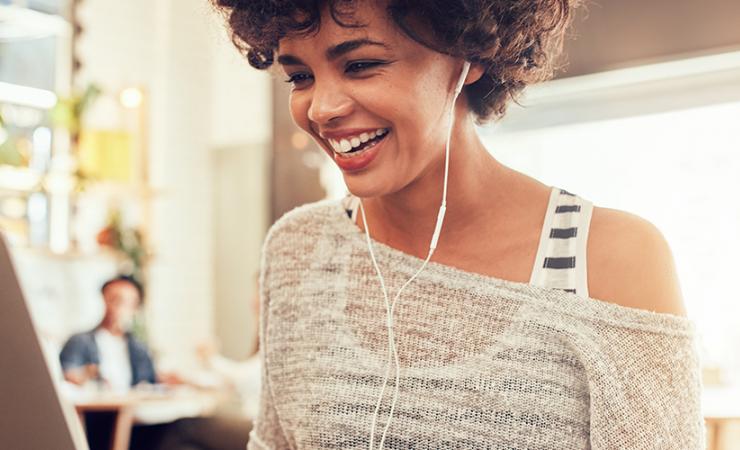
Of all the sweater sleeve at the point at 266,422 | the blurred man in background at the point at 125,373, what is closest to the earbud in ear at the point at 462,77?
the sweater sleeve at the point at 266,422

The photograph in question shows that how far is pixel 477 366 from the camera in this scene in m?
1.14

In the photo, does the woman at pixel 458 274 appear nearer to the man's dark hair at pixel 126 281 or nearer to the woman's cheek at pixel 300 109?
the woman's cheek at pixel 300 109

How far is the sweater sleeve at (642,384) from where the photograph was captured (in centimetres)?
108

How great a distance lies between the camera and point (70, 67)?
611 cm

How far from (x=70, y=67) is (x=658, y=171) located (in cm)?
388

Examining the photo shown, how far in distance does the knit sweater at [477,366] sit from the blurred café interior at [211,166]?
1.38m

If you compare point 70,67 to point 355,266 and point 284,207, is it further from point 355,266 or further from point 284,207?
point 355,266

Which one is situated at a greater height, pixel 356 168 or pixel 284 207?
pixel 284 207

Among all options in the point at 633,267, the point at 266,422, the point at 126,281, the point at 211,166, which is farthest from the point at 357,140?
the point at 211,166

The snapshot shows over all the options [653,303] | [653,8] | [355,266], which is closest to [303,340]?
[355,266]

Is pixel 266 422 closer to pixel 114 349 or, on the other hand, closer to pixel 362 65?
pixel 362 65

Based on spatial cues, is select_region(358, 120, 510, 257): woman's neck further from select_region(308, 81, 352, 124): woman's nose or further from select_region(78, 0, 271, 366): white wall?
select_region(78, 0, 271, 366): white wall

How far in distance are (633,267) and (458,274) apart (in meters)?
0.22

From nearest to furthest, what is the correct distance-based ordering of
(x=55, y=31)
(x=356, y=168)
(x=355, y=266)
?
(x=356, y=168), (x=355, y=266), (x=55, y=31)
